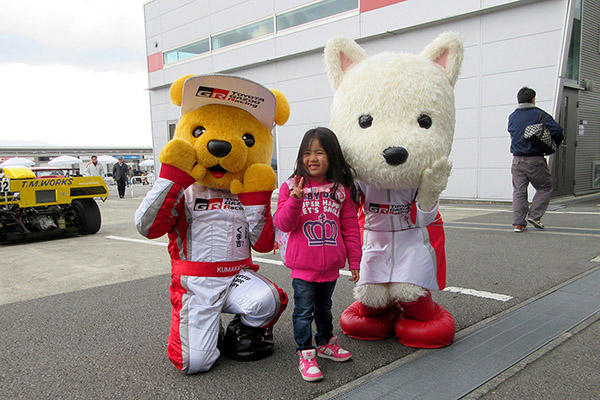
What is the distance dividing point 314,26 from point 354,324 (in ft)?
40.5

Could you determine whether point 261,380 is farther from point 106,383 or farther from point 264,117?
point 264,117

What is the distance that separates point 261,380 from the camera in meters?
2.51

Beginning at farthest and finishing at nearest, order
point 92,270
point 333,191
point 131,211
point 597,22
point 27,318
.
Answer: point 131,211
point 597,22
point 92,270
point 27,318
point 333,191

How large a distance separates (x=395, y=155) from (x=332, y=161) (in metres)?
0.35

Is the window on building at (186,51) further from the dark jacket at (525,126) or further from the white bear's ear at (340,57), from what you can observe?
the white bear's ear at (340,57)

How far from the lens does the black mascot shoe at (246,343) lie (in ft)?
9.07

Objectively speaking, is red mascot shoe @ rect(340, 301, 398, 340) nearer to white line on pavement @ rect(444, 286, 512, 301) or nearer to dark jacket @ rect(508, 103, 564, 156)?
white line on pavement @ rect(444, 286, 512, 301)

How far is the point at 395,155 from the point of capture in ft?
7.86

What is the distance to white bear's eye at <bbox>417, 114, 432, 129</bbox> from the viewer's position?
2584 mm

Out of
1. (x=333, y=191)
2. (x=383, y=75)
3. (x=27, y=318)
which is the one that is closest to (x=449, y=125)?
(x=383, y=75)

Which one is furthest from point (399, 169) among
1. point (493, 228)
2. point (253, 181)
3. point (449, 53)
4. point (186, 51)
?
point (186, 51)

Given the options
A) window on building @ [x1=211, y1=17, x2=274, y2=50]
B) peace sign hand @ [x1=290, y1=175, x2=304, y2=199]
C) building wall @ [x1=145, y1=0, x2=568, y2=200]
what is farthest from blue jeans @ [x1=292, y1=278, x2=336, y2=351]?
window on building @ [x1=211, y1=17, x2=274, y2=50]

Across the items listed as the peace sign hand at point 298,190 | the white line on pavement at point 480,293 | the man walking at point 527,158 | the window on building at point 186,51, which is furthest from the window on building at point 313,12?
the peace sign hand at point 298,190

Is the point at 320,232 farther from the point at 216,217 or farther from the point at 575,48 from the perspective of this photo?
the point at 575,48
